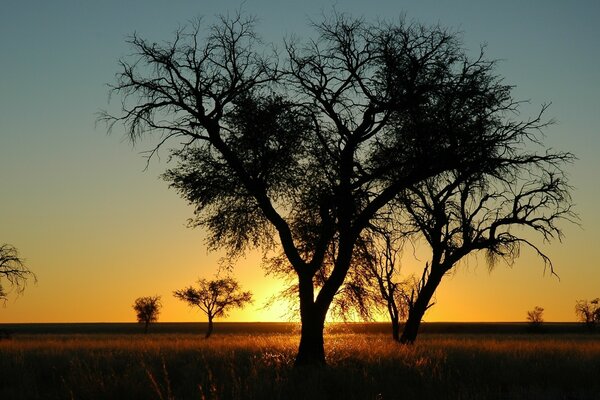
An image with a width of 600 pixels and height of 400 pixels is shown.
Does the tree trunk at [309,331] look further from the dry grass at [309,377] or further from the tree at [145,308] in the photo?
the tree at [145,308]

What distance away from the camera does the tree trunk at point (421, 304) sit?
26.9m

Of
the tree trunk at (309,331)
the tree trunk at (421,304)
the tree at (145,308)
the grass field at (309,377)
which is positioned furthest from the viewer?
the tree at (145,308)

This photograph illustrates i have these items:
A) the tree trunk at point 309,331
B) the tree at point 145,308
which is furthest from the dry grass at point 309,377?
the tree at point 145,308

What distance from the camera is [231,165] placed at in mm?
19344

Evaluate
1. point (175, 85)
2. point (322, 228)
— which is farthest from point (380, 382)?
point (175, 85)

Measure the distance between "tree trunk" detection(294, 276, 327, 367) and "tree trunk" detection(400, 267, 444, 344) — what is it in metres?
9.23

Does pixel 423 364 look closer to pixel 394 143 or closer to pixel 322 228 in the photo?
pixel 322 228

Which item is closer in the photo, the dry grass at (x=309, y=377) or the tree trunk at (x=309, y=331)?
the dry grass at (x=309, y=377)

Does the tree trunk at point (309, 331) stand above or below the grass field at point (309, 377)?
above

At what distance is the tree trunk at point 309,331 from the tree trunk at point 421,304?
363 inches

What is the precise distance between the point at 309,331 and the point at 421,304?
33.0ft

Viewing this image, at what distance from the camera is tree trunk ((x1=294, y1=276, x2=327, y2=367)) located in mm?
18141

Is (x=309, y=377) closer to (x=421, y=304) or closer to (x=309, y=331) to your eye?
(x=309, y=331)

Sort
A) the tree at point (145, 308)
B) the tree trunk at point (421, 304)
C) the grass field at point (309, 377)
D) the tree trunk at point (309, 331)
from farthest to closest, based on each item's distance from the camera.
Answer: the tree at point (145, 308) → the tree trunk at point (421, 304) → the tree trunk at point (309, 331) → the grass field at point (309, 377)
